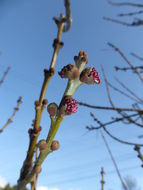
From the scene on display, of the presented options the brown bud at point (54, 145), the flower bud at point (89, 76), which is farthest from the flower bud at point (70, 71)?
the brown bud at point (54, 145)

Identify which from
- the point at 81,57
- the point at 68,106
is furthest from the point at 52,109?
the point at 81,57

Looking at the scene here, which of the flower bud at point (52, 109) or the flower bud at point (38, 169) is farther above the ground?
the flower bud at point (52, 109)

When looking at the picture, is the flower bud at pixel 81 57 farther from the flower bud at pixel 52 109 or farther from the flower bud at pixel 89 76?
the flower bud at pixel 52 109

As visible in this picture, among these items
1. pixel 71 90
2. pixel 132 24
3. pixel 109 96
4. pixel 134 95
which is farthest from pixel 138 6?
pixel 71 90

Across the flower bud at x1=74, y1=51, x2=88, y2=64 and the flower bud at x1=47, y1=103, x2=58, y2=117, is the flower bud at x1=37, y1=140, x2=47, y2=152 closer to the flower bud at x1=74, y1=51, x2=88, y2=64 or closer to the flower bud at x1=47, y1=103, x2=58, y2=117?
the flower bud at x1=47, y1=103, x2=58, y2=117

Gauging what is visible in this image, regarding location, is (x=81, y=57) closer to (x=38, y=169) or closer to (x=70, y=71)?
(x=70, y=71)

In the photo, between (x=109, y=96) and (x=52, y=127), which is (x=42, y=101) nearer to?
(x=52, y=127)

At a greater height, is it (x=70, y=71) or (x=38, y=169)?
(x=70, y=71)

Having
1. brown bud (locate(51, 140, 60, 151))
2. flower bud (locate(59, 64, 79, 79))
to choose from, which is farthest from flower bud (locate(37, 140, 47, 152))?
flower bud (locate(59, 64, 79, 79))

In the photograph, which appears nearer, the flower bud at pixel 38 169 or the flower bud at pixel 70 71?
the flower bud at pixel 38 169

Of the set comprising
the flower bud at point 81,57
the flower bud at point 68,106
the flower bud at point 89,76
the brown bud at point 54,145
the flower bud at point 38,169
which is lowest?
the flower bud at point 38,169
